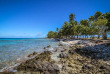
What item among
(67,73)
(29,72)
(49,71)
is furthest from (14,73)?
(67,73)

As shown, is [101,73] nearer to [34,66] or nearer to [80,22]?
[34,66]

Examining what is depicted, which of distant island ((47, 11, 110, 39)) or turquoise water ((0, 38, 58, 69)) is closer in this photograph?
turquoise water ((0, 38, 58, 69))

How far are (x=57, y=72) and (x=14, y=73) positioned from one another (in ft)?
11.7

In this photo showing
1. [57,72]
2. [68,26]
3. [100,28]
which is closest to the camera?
[57,72]

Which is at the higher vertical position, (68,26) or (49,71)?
(68,26)

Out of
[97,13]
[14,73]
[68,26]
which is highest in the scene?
[97,13]

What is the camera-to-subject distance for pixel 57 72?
479 centimetres

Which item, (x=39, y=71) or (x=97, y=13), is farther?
(x=97, y=13)

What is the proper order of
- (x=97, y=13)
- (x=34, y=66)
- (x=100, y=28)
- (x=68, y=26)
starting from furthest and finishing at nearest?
1. (x=68, y=26)
2. (x=97, y=13)
3. (x=100, y=28)
4. (x=34, y=66)

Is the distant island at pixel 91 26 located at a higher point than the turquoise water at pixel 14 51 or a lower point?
higher

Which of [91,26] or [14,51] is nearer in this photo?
[14,51]

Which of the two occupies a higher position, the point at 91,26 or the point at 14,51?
the point at 91,26

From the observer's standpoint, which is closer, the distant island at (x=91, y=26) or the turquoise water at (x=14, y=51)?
the turquoise water at (x=14, y=51)

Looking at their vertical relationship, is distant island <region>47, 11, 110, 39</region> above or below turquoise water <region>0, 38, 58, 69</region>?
above
